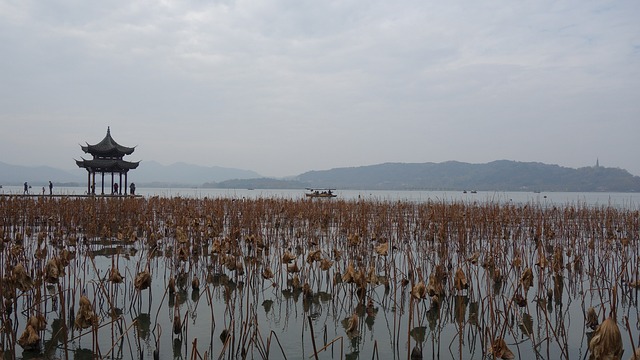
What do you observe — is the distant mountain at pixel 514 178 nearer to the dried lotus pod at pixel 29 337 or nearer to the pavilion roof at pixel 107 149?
the pavilion roof at pixel 107 149

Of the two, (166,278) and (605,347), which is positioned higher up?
(605,347)

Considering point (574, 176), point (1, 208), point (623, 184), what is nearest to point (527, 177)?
point (574, 176)

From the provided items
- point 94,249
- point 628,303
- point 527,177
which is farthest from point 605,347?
point 527,177

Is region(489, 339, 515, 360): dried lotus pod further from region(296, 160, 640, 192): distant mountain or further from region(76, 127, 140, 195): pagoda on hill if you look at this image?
region(296, 160, 640, 192): distant mountain

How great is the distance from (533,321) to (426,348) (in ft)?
5.05

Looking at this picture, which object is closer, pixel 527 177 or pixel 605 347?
pixel 605 347

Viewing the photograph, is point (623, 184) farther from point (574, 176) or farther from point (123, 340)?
point (123, 340)

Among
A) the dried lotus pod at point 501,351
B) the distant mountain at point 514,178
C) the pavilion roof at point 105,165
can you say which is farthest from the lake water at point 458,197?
the distant mountain at point 514,178

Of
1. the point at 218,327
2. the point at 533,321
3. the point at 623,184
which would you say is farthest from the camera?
the point at 623,184

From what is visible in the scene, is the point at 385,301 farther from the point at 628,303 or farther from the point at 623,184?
the point at 623,184

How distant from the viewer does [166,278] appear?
672cm

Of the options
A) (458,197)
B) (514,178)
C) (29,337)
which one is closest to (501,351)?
(29,337)

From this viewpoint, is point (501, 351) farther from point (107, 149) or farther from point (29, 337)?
point (107, 149)

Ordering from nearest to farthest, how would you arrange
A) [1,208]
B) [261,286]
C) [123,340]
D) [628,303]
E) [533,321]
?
[123,340], [533,321], [628,303], [261,286], [1,208]
